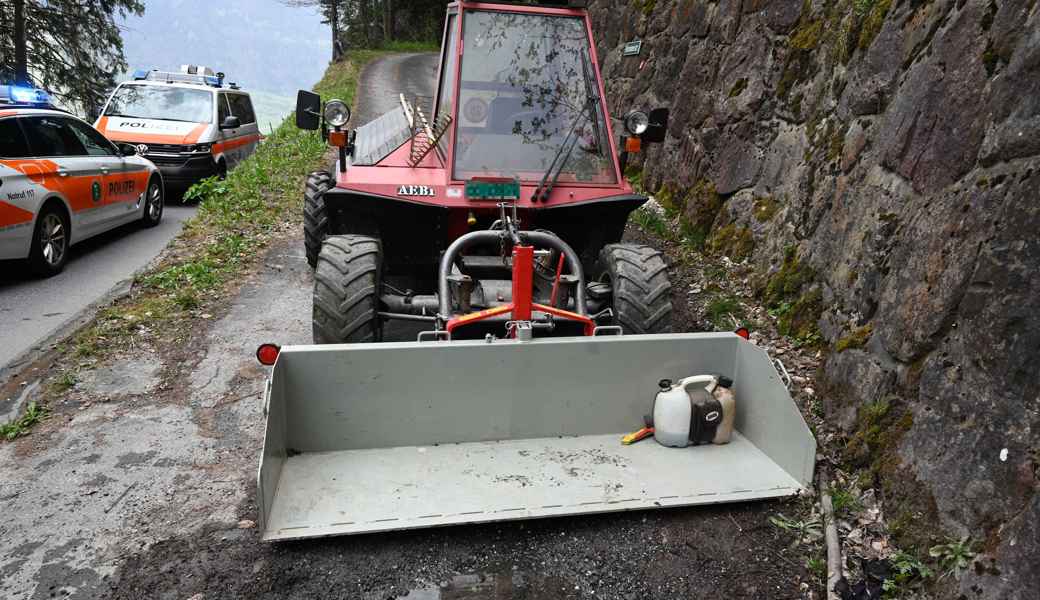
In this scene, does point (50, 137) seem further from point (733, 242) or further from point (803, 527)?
point (803, 527)

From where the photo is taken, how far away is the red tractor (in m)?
4.27

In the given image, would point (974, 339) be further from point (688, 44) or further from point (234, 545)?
point (688, 44)

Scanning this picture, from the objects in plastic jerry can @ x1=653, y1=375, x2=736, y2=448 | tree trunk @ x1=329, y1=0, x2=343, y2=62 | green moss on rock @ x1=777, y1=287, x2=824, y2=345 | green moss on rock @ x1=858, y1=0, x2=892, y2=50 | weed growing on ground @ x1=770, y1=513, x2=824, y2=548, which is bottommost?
weed growing on ground @ x1=770, y1=513, x2=824, y2=548

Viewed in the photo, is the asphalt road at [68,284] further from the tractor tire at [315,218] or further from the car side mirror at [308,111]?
the car side mirror at [308,111]

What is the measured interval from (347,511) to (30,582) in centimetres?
129

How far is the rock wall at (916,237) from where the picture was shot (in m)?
2.86

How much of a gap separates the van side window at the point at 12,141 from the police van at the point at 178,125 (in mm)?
3849

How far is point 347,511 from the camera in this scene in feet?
10.5

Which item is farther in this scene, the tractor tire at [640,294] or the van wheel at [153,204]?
the van wheel at [153,204]

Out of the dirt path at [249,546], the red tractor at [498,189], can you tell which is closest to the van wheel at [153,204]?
the red tractor at [498,189]

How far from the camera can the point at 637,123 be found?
16.0 ft

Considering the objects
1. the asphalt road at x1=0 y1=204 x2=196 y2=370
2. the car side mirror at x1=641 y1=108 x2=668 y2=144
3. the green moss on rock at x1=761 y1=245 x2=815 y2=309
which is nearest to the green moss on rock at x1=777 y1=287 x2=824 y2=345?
the green moss on rock at x1=761 y1=245 x2=815 y2=309

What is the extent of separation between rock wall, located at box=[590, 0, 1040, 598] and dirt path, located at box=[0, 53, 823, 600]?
0.79m

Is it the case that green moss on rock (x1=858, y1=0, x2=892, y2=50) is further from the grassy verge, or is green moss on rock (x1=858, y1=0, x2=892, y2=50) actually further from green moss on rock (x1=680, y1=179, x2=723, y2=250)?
the grassy verge
